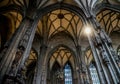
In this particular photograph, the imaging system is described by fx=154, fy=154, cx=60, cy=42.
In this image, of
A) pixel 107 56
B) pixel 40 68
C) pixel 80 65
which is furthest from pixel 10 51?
pixel 80 65

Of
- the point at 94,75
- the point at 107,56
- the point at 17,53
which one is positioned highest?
the point at 94,75

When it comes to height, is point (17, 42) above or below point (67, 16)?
below

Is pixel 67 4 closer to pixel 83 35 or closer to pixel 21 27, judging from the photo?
pixel 83 35

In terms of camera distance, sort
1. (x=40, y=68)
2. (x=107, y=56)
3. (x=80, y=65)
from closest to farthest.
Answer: (x=107, y=56) → (x=40, y=68) → (x=80, y=65)

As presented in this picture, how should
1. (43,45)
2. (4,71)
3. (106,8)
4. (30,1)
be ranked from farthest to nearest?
(43,45)
(106,8)
(30,1)
(4,71)

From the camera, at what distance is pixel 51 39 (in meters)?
19.9

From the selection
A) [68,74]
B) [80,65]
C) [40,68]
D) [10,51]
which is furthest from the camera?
[68,74]

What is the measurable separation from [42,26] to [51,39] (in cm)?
215

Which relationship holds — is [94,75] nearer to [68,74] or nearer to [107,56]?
[68,74]

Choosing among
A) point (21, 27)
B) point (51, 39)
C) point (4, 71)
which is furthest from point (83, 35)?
point (4, 71)

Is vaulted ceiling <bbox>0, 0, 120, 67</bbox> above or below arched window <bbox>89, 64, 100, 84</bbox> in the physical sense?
above

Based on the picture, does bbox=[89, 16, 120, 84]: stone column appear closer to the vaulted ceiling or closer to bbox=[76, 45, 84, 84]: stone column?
the vaulted ceiling

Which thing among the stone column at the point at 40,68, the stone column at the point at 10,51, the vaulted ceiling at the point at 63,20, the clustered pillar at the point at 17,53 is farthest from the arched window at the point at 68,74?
the stone column at the point at 10,51

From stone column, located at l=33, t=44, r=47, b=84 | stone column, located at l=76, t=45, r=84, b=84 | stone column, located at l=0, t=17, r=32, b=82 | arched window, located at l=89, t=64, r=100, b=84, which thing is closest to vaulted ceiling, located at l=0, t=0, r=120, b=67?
stone column, located at l=76, t=45, r=84, b=84
